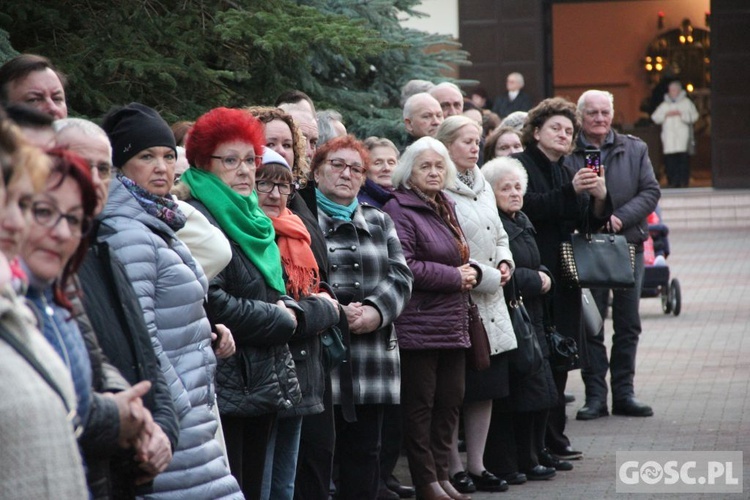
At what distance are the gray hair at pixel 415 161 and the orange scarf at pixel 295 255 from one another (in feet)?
4.70

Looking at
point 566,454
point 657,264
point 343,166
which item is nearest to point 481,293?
point 343,166

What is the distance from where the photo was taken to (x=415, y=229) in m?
7.15

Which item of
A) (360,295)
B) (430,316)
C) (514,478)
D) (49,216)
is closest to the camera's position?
(49,216)

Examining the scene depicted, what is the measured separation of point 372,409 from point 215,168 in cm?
180

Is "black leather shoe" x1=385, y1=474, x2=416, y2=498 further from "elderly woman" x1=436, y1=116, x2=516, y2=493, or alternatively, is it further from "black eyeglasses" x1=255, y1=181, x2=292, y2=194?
"black eyeglasses" x1=255, y1=181, x2=292, y2=194

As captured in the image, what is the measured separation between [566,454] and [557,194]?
5.53ft

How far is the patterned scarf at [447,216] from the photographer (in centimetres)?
725

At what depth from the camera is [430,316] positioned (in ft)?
23.2

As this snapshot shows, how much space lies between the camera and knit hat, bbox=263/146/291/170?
589cm

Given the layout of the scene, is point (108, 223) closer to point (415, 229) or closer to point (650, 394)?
point (415, 229)

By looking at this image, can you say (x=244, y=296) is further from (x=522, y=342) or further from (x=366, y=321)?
(x=522, y=342)

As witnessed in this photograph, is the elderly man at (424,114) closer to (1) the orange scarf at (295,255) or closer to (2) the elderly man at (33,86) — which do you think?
(1) the orange scarf at (295,255)

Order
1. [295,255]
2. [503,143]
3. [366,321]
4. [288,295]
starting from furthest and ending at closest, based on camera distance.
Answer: [503,143]
[366,321]
[295,255]
[288,295]

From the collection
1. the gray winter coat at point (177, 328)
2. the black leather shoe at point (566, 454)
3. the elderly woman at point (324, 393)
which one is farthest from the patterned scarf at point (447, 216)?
the gray winter coat at point (177, 328)
